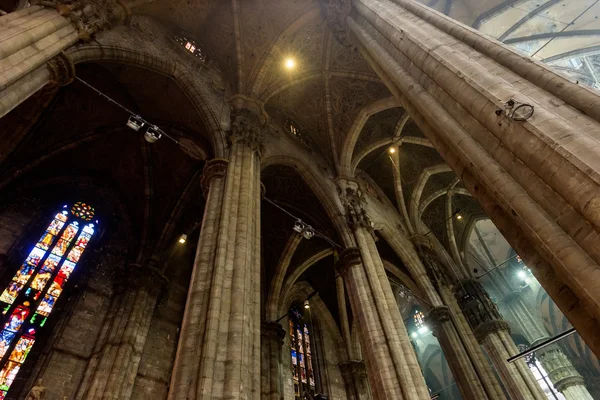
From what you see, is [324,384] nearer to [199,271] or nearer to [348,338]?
[348,338]

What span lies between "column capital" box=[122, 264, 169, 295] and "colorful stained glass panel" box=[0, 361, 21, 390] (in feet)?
10.9

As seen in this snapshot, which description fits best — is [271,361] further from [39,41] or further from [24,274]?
[39,41]

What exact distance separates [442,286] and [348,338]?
17.7 feet

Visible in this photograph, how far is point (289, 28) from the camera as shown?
1114 centimetres

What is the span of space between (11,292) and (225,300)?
7909 millimetres

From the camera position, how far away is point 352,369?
14852 millimetres

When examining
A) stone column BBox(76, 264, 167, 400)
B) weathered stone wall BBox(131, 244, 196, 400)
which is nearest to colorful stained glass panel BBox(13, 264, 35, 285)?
stone column BBox(76, 264, 167, 400)

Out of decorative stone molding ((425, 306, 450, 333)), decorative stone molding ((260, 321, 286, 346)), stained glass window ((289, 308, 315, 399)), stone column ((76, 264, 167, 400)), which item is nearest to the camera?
stone column ((76, 264, 167, 400))

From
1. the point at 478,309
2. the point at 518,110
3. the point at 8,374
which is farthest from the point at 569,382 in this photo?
the point at 8,374

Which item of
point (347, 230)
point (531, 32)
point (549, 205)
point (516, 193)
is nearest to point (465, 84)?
point (516, 193)

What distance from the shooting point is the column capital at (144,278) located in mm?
11078

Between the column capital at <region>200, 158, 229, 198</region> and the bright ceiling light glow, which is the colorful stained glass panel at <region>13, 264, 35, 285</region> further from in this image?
the bright ceiling light glow

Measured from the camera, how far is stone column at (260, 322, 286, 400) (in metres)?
11.1

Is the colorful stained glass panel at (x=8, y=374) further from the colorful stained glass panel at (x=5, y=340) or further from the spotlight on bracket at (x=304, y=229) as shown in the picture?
the spotlight on bracket at (x=304, y=229)
